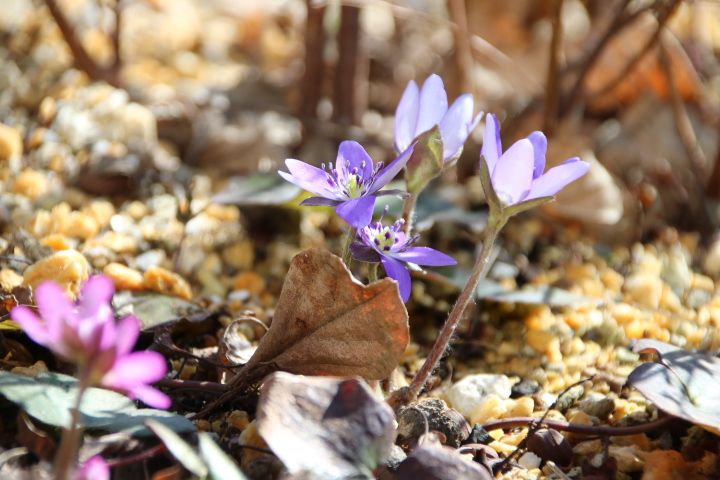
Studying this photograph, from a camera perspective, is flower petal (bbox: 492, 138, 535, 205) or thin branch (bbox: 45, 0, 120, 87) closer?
flower petal (bbox: 492, 138, 535, 205)

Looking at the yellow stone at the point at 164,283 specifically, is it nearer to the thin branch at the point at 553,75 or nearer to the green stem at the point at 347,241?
the green stem at the point at 347,241

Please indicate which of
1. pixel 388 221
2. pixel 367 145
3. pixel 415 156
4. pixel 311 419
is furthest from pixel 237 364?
pixel 367 145

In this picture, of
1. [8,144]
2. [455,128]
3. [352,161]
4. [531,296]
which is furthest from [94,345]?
[8,144]

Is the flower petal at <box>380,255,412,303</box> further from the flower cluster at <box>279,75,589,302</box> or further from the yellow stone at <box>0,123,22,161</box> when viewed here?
the yellow stone at <box>0,123,22,161</box>

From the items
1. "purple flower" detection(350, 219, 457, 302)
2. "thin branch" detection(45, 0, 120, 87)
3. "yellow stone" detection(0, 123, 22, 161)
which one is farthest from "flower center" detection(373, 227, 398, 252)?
"thin branch" detection(45, 0, 120, 87)

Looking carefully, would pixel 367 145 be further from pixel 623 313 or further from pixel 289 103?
pixel 623 313
